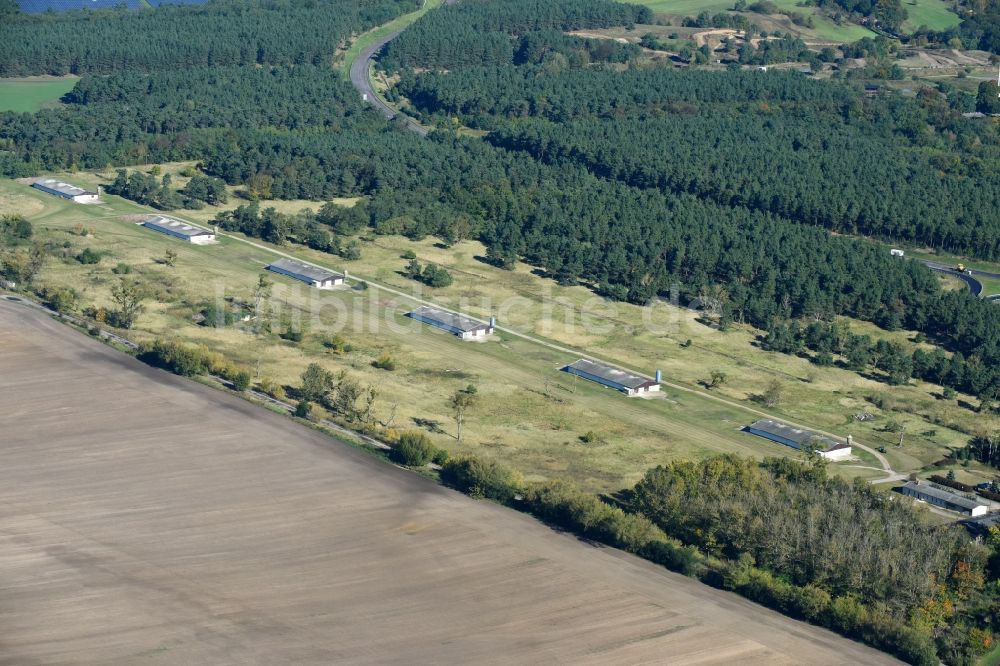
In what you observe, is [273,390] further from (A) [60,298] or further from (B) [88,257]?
Answer: (B) [88,257]

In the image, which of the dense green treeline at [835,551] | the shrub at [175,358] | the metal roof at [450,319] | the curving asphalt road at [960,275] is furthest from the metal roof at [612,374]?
the curving asphalt road at [960,275]

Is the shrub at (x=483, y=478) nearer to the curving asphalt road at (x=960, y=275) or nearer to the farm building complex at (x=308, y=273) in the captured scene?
the farm building complex at (x=308, y=273)

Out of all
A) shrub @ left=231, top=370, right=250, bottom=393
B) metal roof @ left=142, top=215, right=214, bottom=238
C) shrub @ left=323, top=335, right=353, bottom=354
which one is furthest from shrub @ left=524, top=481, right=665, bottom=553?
→ metal roof @ left=142, top=215, right=214, bottom=238

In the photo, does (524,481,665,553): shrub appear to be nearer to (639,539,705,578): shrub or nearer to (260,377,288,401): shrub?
(639,539,705,578): shrub

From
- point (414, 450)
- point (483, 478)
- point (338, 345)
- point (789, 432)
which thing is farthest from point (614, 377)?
point (483, 478)

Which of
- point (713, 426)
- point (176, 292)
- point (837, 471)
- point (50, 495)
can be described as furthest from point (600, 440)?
point (176, 292)

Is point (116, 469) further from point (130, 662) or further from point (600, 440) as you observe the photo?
point (600, 440)
